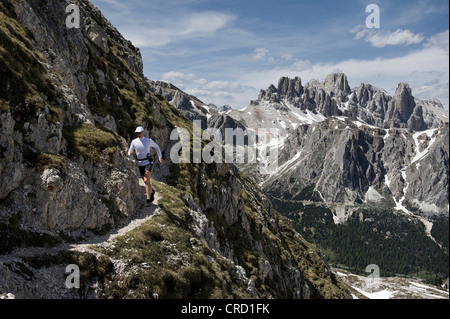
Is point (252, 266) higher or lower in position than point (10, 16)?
lower

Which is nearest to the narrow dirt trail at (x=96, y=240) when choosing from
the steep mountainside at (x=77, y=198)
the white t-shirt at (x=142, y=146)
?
the steep mountainside at (x=77, y=198)

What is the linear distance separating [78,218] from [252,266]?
30763 millimetres

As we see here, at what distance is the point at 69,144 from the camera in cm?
2864

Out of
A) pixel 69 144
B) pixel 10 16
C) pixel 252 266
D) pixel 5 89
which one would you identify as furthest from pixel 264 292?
pixel 10 16

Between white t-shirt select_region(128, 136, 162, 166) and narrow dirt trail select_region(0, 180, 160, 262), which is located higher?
white t-shirt select_region(128, 136, 162, 166)

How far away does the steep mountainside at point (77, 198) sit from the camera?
797 inches

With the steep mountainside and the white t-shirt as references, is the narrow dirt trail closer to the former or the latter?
the steep mountainside

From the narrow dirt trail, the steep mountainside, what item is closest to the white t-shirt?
the steep mountainside

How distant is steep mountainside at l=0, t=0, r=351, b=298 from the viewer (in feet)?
66.4

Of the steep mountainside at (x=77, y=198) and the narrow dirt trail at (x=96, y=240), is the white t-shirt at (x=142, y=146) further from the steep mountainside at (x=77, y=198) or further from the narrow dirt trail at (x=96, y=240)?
the narrow dirt trail at (x=96, y=240)

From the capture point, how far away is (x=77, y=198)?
25.1 meters

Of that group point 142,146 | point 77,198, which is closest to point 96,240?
point 77,198

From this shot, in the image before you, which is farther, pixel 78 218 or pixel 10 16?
pixel 10 16

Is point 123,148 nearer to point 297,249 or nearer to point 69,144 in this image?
point 69,144
